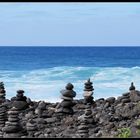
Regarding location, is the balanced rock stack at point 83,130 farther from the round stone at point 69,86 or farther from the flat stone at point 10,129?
the round stone at point 69,86

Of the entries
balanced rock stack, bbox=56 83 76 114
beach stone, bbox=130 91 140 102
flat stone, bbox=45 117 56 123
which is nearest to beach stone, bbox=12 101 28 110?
balanced rock stack, bbox=56 83 76 114

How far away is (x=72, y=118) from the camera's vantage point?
21703 millimetres

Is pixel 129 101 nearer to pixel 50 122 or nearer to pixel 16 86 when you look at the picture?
pixel 50 122

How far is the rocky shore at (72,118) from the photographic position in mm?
18609

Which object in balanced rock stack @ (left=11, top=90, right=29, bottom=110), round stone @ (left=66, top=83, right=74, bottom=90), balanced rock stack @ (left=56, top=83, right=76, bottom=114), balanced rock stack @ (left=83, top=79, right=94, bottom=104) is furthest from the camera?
balanced rock stack @ (left=83, top=79, right=94, bottom=104)

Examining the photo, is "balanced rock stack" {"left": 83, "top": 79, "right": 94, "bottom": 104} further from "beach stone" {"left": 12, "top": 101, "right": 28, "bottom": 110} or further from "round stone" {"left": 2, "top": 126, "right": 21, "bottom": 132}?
"round stone" {"left": 2, "top": 126, "right": 21, "bottom": 132}

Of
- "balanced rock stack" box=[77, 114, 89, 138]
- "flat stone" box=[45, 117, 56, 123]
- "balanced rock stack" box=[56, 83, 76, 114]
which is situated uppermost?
"balanced rock stack" box=[56, 83, 76, 114]

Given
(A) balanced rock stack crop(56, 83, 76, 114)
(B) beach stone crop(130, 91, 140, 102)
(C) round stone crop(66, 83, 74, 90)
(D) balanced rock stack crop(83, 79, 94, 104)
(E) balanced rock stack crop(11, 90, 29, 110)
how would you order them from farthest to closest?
(D) balanced rock stack crop(83, 79, 94, 104), (B) beach stone crop(130, 91, 140, 102), (E) balanced rock stack crop(11, 90, 29, 110), (C) round stone crop(66, 83, 74, 90), (A) balanced rock stack crop(56, 83, 76, 114)

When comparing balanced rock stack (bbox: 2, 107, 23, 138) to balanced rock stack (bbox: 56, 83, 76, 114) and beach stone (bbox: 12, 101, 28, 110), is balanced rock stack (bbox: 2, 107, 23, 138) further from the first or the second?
beach stone (bbox: 12, 101, 28, 110)

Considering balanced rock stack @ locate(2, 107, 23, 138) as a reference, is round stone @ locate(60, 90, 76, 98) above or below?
above

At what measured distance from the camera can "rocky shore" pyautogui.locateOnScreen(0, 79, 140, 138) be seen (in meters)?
18.6

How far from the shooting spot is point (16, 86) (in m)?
52.7

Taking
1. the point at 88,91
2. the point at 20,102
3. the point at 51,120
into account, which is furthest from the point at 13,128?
the point at 88,91

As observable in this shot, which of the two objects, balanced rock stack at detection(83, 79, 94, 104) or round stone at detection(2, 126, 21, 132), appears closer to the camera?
round stone at detection(2, 126, 21, 132)
